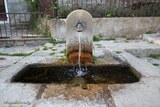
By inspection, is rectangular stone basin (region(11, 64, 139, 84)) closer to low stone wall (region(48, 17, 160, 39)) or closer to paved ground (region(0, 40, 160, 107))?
paved ground (region(0, 40, 160, 107))

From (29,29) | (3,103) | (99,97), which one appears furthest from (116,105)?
(29,29)

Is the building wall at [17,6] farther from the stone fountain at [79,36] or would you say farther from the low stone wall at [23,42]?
the stone fountain at [79,36]

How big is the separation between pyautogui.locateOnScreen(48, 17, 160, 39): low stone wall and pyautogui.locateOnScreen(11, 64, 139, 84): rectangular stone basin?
3.33 meters

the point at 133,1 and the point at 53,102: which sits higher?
the point at 133,1

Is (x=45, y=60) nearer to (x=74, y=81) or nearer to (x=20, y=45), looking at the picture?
(x=74, y=81)

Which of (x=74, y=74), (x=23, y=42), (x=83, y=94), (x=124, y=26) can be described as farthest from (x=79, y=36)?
(x=23, y=42)

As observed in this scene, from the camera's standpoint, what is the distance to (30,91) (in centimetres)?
314

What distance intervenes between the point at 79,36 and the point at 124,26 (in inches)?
139

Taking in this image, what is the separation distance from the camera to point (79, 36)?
4645 millimetres

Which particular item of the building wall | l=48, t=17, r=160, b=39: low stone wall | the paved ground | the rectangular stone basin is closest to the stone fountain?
the rectangular stone basin

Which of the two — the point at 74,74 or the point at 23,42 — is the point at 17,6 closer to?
the point at 23,42

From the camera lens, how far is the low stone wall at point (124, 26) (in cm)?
768

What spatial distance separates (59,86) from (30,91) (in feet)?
1.42

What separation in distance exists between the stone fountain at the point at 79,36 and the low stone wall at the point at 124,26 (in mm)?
2952
